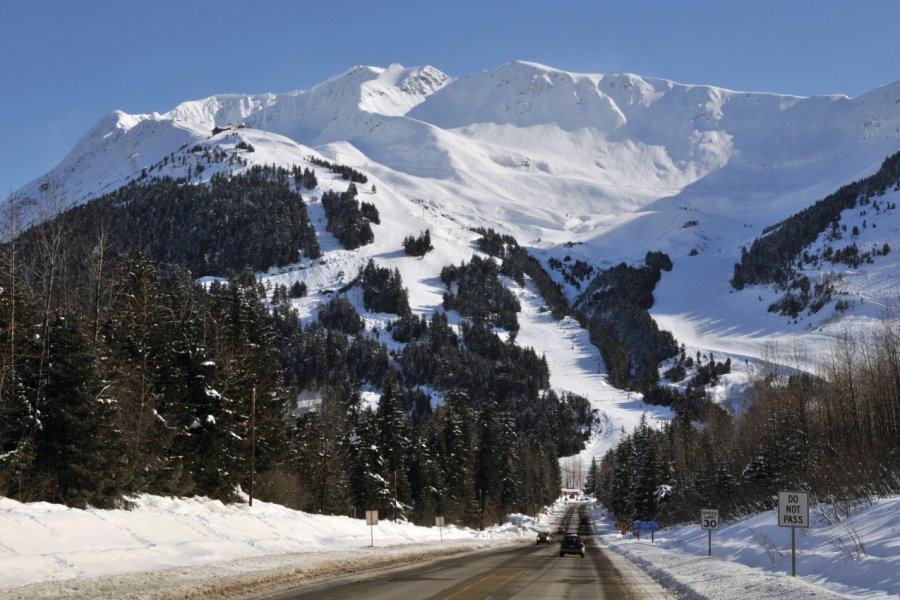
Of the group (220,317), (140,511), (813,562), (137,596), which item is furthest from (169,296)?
(813,562)

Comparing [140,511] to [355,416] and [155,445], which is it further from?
[355,416]

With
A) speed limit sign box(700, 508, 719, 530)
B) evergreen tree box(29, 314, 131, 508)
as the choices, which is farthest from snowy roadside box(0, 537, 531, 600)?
speed limit sign box(700, 508, 719, 530)

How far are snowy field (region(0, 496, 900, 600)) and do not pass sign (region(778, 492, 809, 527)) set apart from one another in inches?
58.6

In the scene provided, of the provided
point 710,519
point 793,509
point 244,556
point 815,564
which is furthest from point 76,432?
point 710,519

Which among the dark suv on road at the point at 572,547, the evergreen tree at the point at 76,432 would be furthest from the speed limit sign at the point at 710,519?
the evergreen tree at the point at 76,432

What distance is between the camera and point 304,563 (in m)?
30.9

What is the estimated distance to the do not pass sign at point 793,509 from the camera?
67.2 feet

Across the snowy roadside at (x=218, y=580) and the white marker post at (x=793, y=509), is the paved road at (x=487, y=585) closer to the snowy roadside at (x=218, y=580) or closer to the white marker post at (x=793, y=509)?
the snowy roadside at (x=218, y=580)

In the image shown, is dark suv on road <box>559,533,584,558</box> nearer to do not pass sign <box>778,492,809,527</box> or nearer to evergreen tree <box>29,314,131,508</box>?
evergreen tree <box>29,314,131,508</box>

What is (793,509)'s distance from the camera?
2067 centimetres

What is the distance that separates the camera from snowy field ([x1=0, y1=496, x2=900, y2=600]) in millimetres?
19359

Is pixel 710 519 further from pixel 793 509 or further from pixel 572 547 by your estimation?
pixel 793 509

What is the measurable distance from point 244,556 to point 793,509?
22.9 metres

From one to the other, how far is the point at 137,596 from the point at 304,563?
517 inches
